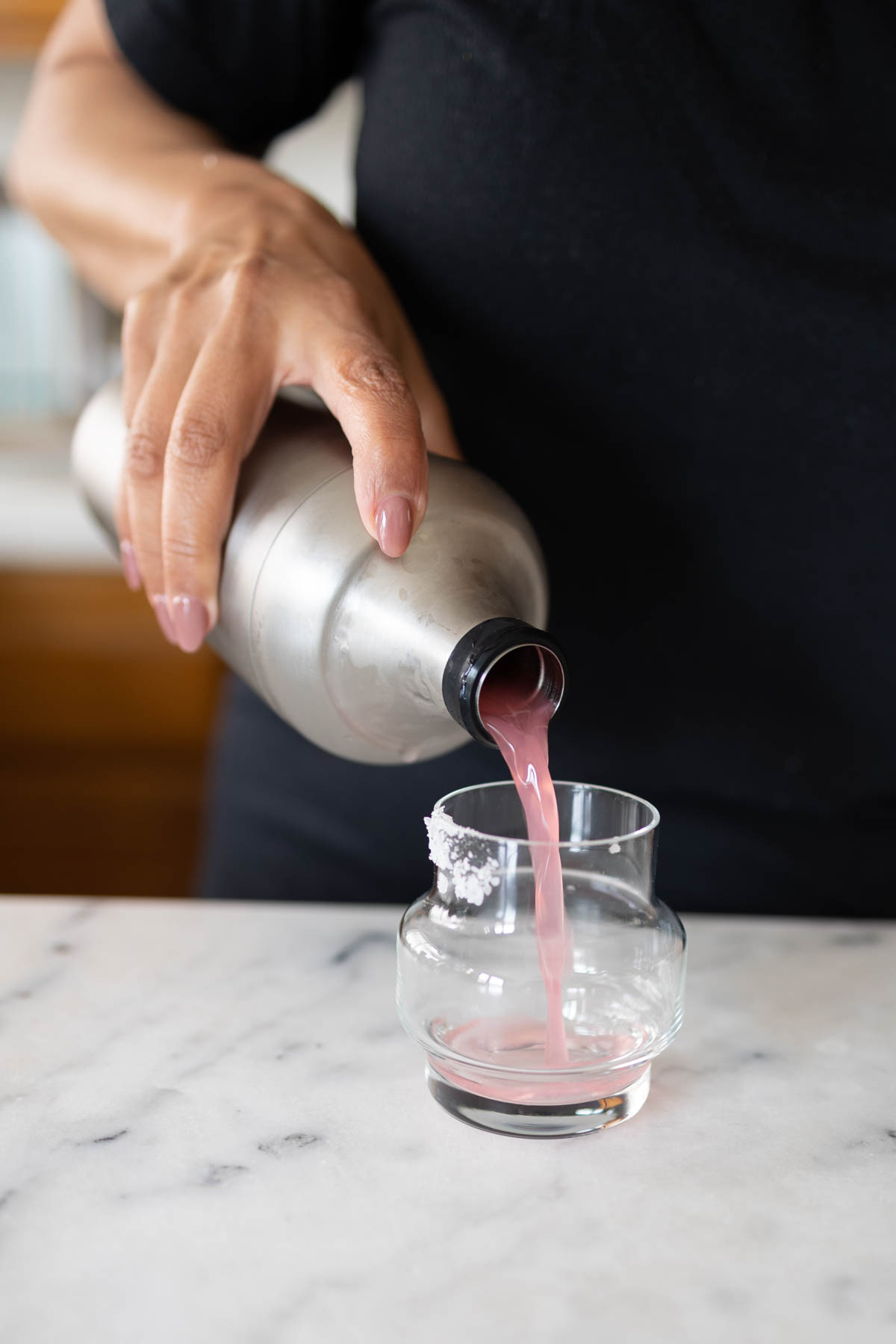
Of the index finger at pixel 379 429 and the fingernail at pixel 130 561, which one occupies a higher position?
the index finger at pixel 379 429

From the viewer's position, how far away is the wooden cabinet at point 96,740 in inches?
81.6

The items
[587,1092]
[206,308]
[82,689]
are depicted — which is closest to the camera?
[587,1092]

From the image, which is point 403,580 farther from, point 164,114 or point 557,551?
point 164,114

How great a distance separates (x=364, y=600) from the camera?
0.58m

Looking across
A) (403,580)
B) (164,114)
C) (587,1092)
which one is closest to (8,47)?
(164,114)

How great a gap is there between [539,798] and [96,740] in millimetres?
1675

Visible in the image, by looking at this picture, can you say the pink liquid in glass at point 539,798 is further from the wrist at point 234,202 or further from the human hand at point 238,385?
the wrist at point 234,202

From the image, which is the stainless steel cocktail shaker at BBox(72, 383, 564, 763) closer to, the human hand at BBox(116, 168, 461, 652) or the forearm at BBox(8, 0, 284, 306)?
the human hand at BBox(116, 168, 461, 652)

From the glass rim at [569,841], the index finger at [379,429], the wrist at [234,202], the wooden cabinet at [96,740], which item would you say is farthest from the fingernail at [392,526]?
the wooden cabinet at [96,740]

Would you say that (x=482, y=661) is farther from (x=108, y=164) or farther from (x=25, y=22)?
(x=25, y=22)

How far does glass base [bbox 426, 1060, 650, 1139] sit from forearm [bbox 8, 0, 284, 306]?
0.52 m

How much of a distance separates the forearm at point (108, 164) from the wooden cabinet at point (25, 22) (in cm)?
132

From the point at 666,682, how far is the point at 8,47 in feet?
6.22

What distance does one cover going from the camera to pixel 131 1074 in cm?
59
